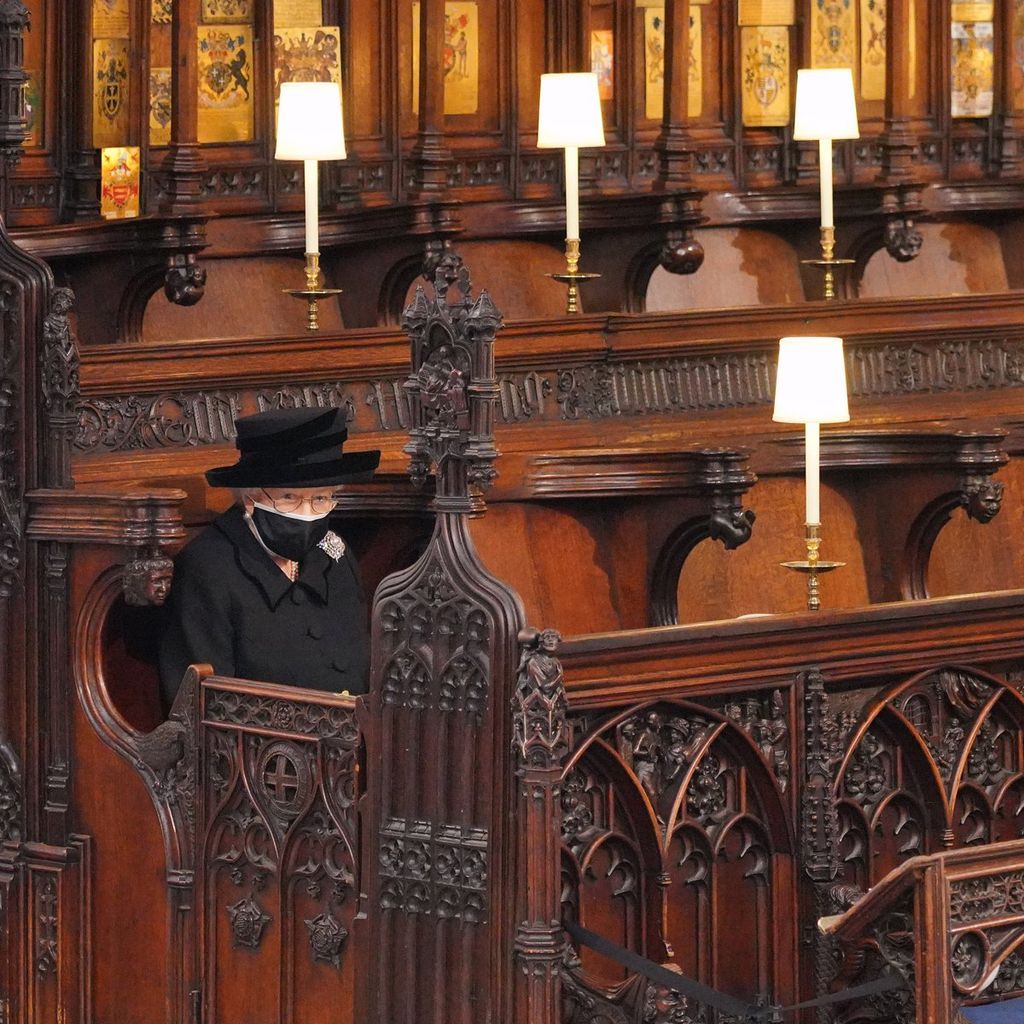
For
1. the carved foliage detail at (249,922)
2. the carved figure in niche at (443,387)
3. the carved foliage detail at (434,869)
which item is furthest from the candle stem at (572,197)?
the carved foliage detail at (434,869)

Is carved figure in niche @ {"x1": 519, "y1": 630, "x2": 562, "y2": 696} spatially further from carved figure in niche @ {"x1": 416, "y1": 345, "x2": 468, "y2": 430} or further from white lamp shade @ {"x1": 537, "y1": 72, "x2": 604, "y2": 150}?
white lamp shade @ {"x1": 537, "y1": 72, "x2": 604, "y2": 150}

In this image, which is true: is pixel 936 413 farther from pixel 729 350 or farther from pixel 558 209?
pixel 558 209

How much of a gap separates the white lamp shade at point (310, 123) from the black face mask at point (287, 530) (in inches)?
68.5

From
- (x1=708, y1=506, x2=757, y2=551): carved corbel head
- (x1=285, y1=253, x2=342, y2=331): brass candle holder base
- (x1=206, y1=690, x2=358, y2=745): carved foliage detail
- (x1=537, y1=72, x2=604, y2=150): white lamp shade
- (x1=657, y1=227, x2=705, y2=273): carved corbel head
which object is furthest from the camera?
(x1=657, y1=227, x2=705, y2=273): carved corbel head

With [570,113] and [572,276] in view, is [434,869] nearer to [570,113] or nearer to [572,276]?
[572,276]

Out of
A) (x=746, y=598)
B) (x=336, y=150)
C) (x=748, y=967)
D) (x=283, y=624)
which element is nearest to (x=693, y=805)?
(x=748, y=967)

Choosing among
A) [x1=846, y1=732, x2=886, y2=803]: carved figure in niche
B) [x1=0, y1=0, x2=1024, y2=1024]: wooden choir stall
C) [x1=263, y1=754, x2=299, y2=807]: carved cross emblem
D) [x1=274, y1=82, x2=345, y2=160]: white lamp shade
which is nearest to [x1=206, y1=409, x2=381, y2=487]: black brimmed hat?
[x1=0, y1=0, x2=1024, y2=1024]: wooden choir stall

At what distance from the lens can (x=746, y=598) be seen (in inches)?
310

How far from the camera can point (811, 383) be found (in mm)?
6887

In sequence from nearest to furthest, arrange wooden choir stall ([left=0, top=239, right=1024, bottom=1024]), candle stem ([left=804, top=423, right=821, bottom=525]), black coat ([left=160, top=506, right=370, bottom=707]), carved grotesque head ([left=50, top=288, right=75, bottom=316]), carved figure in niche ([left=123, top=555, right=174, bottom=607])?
wooden choir stall ([left=0, top=239, right=1024, bottom=1024]), carved figure in niche ([left=123, top=555, right=174, bottom=607]), black coat ([left=160, top=506, right=370, bottom=707]), carved grotesque head ([left=50, top=288, right=75, bottom=316]), candle stem ([left=804, top=423, right=821, bottom=525])

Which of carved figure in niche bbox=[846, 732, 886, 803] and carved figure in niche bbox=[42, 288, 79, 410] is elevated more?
carved figure in niche bbox=[42, 288, 79, 410]

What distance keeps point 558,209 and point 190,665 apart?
3.56 meters

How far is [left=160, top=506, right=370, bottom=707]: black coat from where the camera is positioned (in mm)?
6180

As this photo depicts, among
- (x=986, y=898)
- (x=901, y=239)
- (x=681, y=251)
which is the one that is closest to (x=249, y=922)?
(x=986, y=898)
